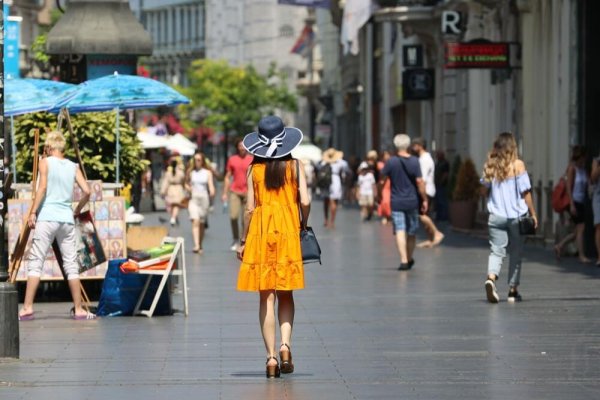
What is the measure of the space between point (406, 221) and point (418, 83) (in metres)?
25.2

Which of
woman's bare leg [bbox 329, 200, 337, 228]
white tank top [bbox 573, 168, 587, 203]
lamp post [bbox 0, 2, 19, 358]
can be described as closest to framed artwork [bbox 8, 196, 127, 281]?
lamp post [bbox 0, 2, 19, 358]

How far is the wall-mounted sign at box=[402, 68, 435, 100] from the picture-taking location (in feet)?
160

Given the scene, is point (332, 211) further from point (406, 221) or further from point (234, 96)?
point (234, 96)

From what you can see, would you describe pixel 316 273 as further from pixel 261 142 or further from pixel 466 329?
pixel 261 142

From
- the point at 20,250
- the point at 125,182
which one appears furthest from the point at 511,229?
the point at 125,182

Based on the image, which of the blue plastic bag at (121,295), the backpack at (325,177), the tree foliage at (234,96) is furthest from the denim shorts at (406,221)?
the tree foliage at (234,96)

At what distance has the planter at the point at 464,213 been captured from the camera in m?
35.8

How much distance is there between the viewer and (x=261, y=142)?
12.4m

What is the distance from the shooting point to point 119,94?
20.2 meters

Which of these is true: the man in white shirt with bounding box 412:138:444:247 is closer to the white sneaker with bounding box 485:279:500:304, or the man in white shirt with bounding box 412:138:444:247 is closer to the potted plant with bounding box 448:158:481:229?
the potted plant with bounding box 448:158:481:229

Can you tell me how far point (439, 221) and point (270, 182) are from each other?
29.3 meters

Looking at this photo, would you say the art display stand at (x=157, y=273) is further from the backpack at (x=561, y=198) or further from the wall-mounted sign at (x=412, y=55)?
the wall-mounted sign at (x=412, y=55)

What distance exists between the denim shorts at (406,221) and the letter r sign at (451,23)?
17.0 metres

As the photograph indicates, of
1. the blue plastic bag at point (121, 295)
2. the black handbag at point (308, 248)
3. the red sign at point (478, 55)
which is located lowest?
the blue plastic bag at point (121, 295)
